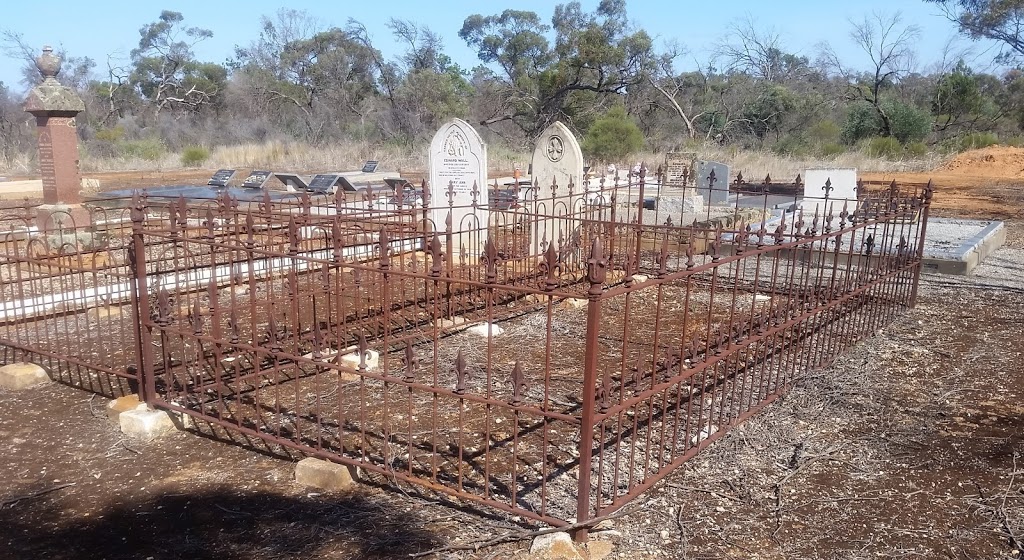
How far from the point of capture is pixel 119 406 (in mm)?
4754

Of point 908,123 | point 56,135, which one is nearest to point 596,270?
point 56,135

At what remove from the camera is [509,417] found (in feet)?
15.7

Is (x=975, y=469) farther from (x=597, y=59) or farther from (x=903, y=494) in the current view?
(x=597, y=59)

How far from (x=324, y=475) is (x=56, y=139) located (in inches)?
403

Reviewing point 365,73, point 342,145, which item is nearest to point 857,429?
point 342,145

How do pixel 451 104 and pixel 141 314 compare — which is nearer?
pixel 141 314

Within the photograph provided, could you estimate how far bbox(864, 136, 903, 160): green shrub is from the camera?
27.4 m

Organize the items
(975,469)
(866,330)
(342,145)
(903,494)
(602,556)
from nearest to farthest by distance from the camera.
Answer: (602,556) < (903,494) < (975,469) < (866,330) < (342,145)

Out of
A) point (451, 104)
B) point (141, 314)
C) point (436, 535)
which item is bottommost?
point (436, 535)

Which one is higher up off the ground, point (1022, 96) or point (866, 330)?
point (1022, 96)

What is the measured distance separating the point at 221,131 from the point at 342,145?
341 inches

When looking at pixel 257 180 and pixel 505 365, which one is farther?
pixel 257 180

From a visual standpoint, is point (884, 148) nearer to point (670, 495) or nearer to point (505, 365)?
point (505, 365)

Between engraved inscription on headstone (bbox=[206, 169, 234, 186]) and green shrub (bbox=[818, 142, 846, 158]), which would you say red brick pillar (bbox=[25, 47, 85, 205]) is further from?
green shrub (bbox=[818, 142, 846, 158])
